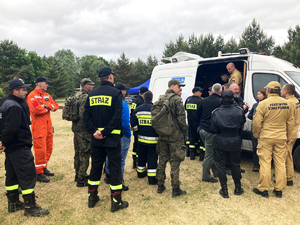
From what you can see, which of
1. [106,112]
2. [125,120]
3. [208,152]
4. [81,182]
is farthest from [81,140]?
[208,152]

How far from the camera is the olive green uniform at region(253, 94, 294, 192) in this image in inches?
136

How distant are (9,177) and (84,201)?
1242 mm

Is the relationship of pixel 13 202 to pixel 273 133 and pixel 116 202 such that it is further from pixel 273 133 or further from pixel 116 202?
pixel 273 133

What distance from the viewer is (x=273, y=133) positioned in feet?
11.4

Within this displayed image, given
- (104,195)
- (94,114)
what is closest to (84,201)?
(104,195)

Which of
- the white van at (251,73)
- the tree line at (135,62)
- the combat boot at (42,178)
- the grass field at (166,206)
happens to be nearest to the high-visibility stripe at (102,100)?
the grass field at (166,206)

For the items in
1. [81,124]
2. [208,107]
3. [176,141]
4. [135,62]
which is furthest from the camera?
[135,62]

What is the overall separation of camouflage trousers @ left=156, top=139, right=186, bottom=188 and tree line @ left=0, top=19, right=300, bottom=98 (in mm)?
19471

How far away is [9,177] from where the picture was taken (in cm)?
315

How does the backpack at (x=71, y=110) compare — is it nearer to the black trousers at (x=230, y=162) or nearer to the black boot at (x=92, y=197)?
the black boot at (x=92, y=197)

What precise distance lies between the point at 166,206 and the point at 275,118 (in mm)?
2395

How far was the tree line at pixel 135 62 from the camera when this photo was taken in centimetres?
2302

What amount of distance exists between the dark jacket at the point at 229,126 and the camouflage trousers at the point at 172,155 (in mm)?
688

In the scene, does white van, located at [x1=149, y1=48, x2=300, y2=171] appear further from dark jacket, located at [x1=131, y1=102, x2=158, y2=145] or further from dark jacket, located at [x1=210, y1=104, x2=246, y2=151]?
dark jacket, located at [x1=131, y1=102, x2=158, y2=145]
